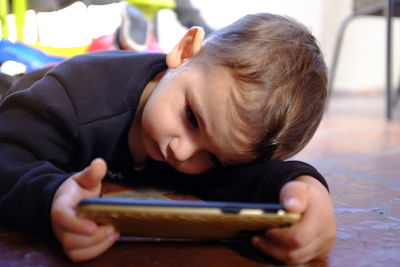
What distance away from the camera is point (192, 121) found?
2.21 ft

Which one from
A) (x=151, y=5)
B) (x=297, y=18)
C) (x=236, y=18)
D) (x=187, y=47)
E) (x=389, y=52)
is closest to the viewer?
(x=187, y=47)

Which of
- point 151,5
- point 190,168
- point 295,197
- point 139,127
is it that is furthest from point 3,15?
point 295,197

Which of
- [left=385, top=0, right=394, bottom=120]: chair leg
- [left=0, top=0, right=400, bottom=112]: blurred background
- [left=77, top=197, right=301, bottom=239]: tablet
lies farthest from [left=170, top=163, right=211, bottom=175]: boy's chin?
[left=385, top=0, right=394, bottom=120]: chair leg

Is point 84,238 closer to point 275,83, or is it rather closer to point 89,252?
point 89,252

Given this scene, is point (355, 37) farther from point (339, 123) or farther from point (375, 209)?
point (375, 209)

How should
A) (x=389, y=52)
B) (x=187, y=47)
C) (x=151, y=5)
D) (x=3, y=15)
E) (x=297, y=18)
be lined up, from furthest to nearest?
(x=297, y=18) → (x=151, y=5) → (x=389, y=52) → (x=3, y=15) → (x=187, y=47)

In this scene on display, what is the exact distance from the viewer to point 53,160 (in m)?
0.69

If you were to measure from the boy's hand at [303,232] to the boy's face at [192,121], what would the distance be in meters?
0.16

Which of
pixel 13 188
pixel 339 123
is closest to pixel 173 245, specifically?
pixel 13 188

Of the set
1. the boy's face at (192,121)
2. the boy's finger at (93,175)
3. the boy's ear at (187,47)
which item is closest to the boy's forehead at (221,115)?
the boy's face at (192,121)

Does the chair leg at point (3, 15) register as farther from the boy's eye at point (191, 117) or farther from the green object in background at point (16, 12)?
the boy's eye at point (191, 117)

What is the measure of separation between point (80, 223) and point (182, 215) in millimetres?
114

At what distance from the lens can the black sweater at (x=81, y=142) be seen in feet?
1.84

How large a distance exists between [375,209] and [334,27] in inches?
128
